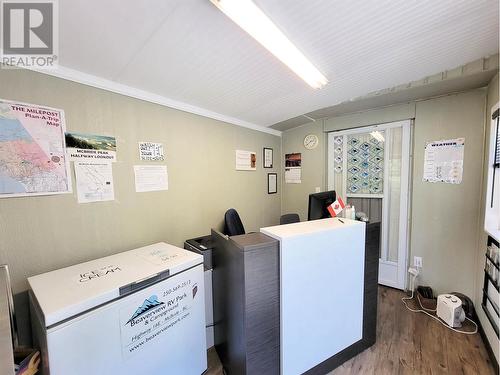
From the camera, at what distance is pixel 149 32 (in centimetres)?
114

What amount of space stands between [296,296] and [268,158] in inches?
94.6

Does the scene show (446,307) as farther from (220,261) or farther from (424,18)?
(424,18)

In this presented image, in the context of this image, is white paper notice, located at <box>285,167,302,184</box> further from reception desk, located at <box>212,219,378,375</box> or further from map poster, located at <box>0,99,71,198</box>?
map poster, located at <box>0,99,71,198</box>

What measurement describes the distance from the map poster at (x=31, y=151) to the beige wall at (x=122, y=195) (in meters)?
0.06

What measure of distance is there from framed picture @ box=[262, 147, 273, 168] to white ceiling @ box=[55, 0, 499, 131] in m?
1.41

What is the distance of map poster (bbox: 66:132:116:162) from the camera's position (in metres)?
1.46

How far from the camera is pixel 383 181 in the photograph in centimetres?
270

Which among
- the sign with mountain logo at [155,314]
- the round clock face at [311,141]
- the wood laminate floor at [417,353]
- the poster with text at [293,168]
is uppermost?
the round clock face at [311,141]

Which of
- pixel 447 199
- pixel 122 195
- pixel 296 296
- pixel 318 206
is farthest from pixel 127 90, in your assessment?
pixel 447 199

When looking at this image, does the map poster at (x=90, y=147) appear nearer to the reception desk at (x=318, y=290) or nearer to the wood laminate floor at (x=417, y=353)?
the reception desk at (x=318, y=290)

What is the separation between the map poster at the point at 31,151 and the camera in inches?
48.1

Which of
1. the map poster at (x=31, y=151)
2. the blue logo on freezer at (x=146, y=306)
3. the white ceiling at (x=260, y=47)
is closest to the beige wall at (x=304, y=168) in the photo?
the white ceiling at (x=260, y=47)

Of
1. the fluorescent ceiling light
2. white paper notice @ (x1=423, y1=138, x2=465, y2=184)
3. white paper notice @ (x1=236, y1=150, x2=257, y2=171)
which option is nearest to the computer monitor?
the fluorescent ceiling light

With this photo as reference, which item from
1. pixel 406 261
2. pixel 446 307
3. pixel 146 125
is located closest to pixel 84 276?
pixel 146 125
